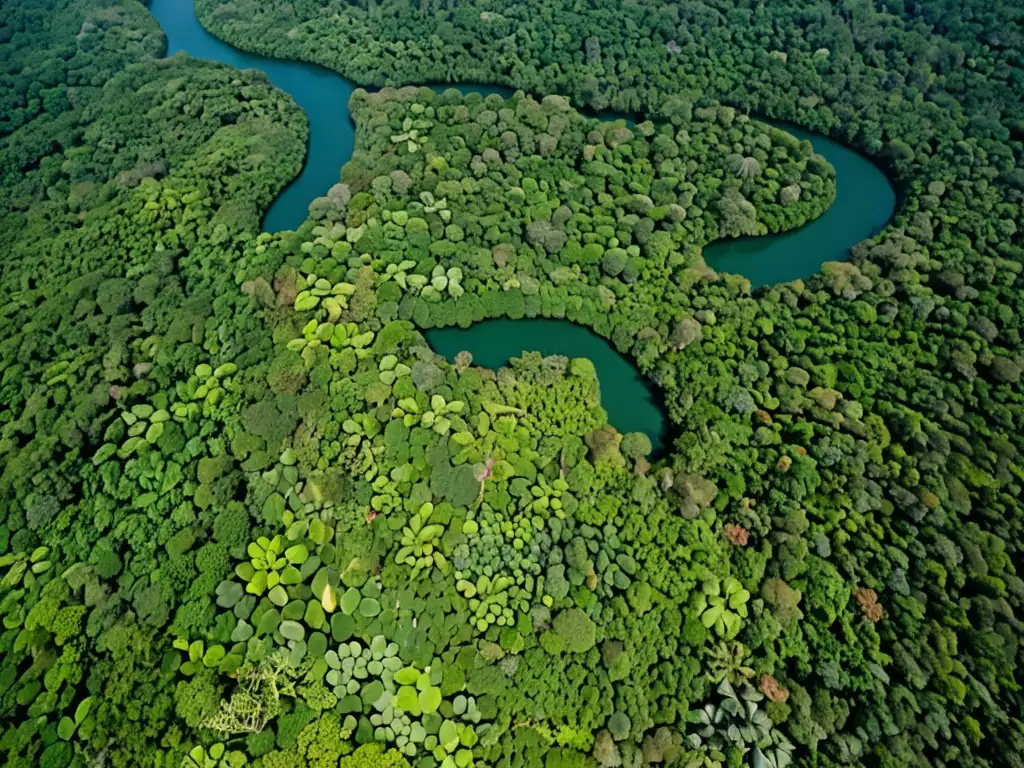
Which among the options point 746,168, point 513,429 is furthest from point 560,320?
point 746,168

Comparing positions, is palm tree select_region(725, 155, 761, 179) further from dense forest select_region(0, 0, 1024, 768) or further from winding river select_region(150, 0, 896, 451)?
winding river select_region(150, 0, 896, 451)

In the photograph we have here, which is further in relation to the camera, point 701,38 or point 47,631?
point 701,38

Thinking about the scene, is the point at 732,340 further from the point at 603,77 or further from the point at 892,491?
the point at 603,77

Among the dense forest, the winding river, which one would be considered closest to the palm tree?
the dense forest

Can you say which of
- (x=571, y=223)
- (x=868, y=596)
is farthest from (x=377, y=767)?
(x=571, y=223)

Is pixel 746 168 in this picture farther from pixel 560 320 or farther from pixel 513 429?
pixel 513 429
